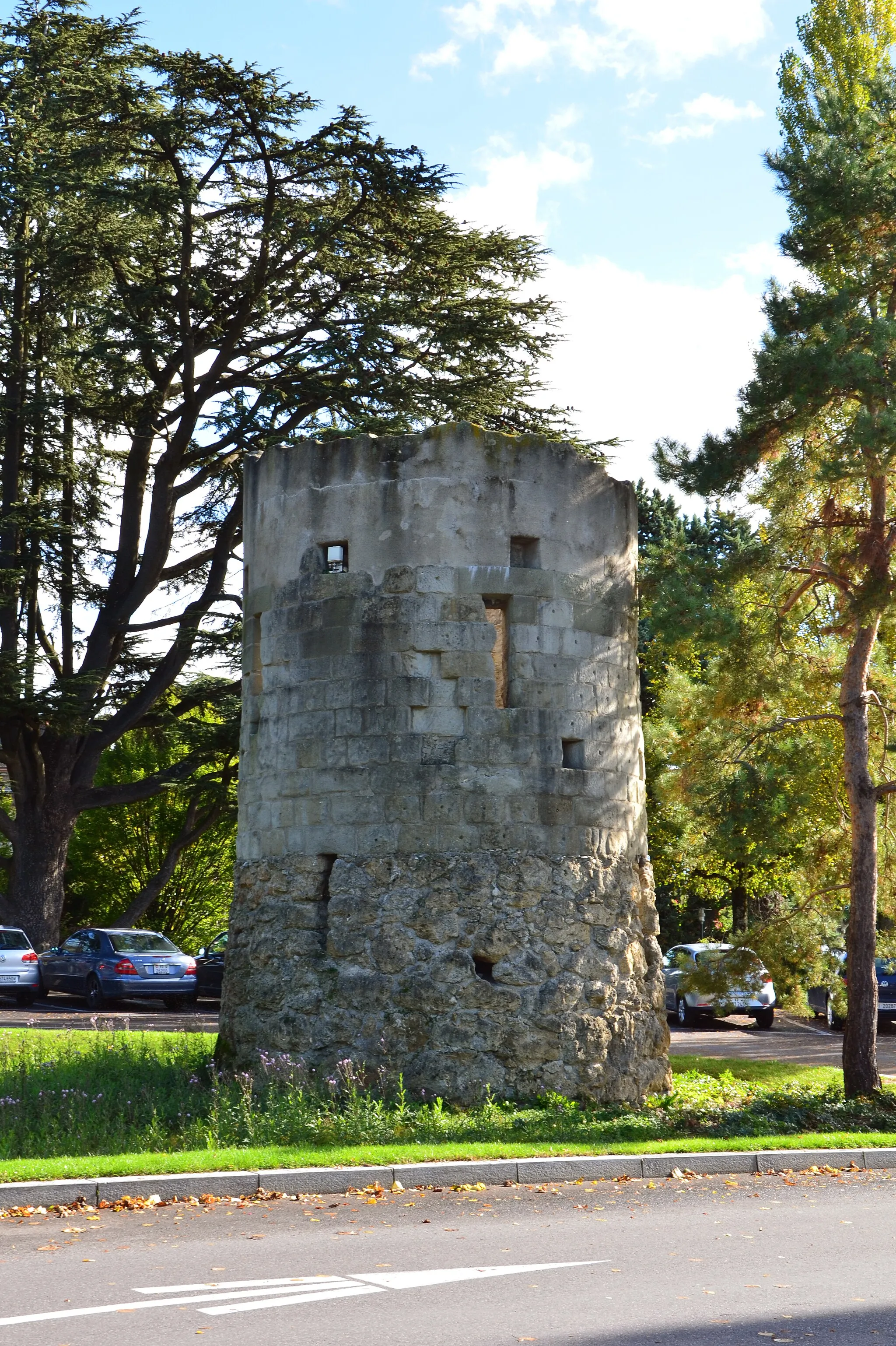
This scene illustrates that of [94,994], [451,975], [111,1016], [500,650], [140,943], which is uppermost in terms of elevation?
[500,650]

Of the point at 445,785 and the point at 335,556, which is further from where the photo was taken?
the point at 335,556

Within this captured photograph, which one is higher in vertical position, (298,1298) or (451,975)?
(451,975)

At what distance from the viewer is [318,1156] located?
977cm

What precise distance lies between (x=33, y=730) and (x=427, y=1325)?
21.3 metres

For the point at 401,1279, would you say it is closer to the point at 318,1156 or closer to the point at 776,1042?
the point at 318,1156

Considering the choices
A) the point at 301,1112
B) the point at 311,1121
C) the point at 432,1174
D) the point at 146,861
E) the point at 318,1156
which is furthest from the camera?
the point at 146,861

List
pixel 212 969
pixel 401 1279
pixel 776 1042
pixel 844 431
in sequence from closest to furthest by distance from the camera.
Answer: pixel 401 1279
pixel 844 431
pixel 776 1042
pixel 212 969

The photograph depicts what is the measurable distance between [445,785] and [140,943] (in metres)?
14.2

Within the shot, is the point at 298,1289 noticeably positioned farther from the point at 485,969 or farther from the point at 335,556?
the point at 335,556

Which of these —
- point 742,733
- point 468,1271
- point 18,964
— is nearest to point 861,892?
point 742,733

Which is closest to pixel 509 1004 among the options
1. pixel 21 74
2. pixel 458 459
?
pixel 458 459

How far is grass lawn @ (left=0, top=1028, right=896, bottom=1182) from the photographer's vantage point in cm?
992

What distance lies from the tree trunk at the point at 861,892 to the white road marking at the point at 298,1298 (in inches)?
350

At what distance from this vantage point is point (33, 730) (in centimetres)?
2578
